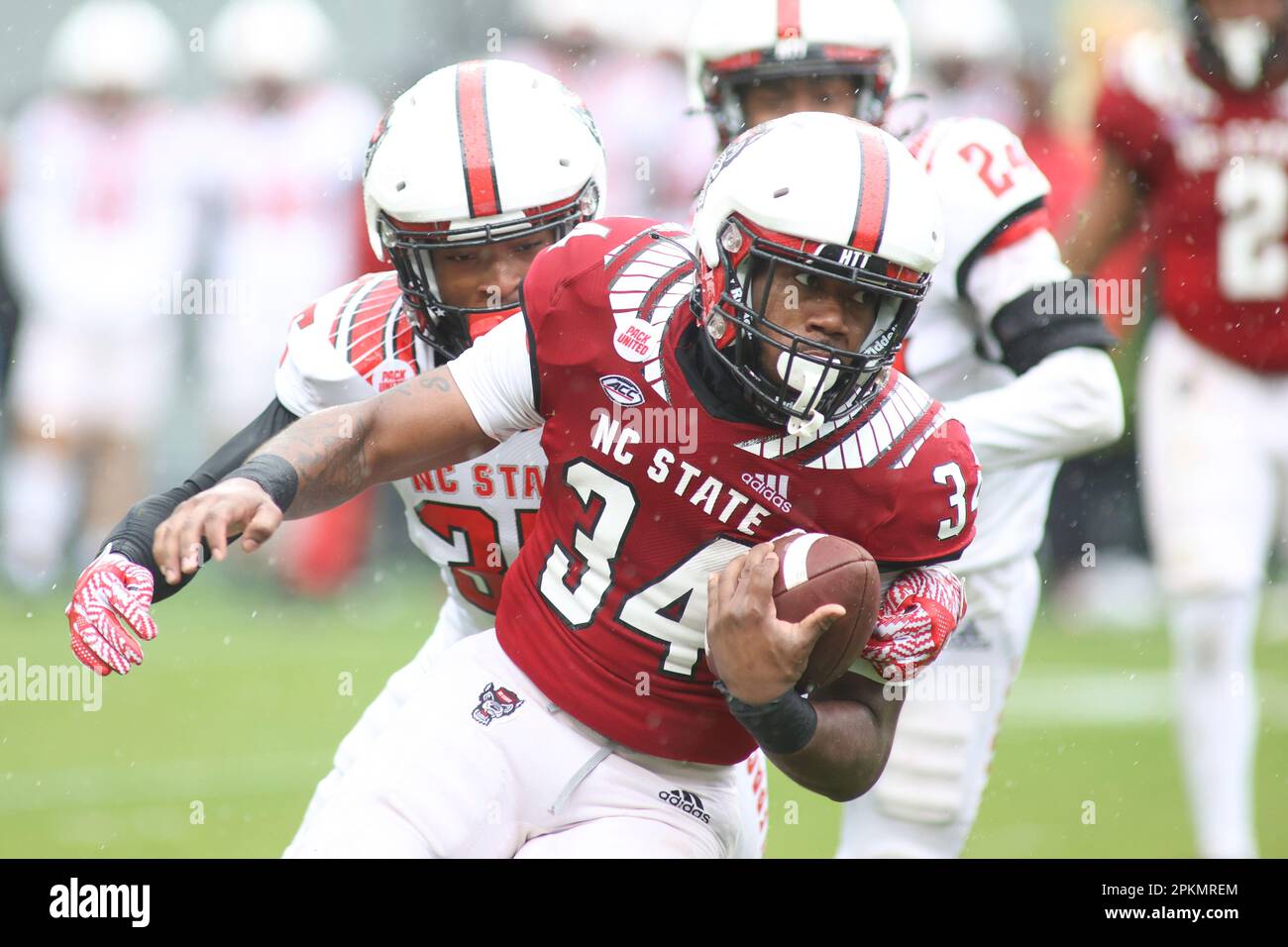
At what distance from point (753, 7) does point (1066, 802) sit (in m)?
2.79

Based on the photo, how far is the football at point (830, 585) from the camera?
273 centimetres

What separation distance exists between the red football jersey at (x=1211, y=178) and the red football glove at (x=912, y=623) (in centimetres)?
284

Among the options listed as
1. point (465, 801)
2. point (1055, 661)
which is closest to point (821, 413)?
point (465, 801)

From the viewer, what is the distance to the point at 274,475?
2.94m

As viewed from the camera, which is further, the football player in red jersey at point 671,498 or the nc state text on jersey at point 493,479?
the nc state text on jersey at point 493,479

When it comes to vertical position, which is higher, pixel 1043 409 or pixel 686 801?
pixel 1043 409

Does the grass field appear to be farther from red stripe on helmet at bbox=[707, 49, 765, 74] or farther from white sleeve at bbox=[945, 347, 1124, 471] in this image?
red stripe on helmet at bbox=[707, 49, 765, 74]

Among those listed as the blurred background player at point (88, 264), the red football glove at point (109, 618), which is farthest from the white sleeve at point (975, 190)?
the blurred background player at point (88, 264)

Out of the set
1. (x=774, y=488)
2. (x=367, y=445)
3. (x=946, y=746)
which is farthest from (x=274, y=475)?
(x=946, y=746)

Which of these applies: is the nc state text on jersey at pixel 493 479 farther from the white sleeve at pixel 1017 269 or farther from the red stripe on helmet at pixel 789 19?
the red stripe on helmet at pixel 789 19

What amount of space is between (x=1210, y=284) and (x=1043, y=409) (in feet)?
5.90

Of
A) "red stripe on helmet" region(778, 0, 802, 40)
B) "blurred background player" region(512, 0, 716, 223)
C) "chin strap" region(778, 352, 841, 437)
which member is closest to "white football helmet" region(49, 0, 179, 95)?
"blurred background player" region(512, 0, 716, 223)

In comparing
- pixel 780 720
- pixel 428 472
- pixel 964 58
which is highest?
pixel 428 472

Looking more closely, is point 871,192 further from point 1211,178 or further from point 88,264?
point 88,264
